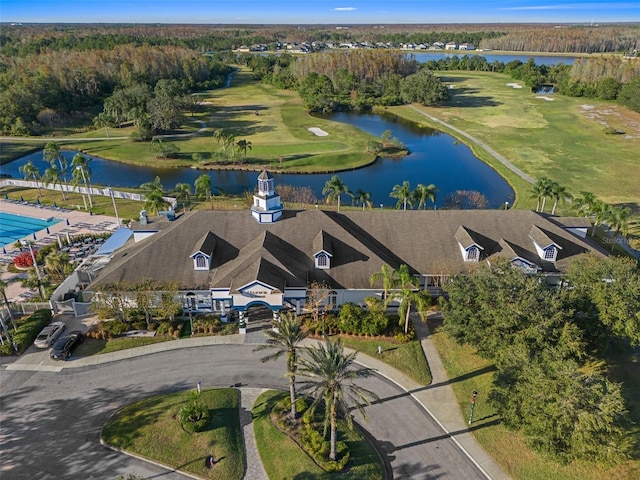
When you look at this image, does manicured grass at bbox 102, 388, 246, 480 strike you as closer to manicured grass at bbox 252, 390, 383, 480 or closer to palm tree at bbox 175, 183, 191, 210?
manicured grass at bbox 252, 390, 383, 480

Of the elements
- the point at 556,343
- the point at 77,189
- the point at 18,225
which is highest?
the point at 556,343

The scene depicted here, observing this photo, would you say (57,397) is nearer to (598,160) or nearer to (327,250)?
(327,250)

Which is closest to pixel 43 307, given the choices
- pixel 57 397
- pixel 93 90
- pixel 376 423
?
pixel 57 397

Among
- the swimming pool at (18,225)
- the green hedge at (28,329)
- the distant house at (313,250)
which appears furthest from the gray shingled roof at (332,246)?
the swimming pool at (18,225)

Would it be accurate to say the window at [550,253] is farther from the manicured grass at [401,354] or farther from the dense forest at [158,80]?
the dense forest at [158,80]

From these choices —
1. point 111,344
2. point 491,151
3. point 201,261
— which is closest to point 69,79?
point 491,151

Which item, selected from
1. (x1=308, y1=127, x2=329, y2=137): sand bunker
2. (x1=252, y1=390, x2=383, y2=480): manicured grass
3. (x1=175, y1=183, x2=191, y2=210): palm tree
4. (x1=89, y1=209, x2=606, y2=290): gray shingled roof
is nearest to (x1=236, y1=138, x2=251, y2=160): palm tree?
(x1=175, y1=183, x2=191, y2=210): palm tree

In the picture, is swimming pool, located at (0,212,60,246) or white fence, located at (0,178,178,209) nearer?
swimming pool, located at (0,212,60,246)

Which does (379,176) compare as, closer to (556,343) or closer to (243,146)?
(243,146)
